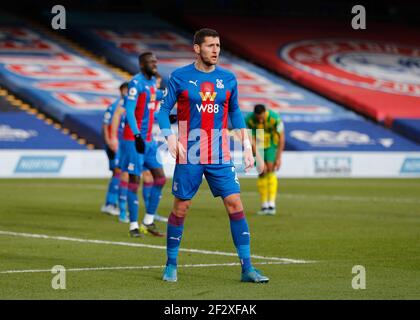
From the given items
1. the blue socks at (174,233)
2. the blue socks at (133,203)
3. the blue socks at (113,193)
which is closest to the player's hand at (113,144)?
the blue socks at (113,193)

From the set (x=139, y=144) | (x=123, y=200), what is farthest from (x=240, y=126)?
(x=123, y=200)

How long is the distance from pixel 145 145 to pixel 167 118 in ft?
18.1

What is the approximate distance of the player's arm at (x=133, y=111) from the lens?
1476 cm

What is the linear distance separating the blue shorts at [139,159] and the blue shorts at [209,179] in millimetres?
5296

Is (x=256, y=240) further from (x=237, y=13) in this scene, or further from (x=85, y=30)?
(x=237, y=13)

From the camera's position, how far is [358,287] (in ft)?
32.2

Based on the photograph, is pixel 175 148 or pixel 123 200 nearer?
pixel 175 148

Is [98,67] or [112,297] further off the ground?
[112,297]

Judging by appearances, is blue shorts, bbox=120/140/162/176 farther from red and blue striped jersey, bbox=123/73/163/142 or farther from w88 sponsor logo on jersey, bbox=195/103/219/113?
w88 sponsor logo on jersey, bbox=195/103/219/113

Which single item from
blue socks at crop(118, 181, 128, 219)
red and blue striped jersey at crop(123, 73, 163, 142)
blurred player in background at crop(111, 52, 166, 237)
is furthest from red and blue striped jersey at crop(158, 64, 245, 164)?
blue socks at crop(118, 181, 128, 219)

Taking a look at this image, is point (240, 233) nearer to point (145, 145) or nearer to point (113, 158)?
point (145, 145)

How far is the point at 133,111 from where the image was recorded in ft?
50.1

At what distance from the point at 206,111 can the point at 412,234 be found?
6367mm
